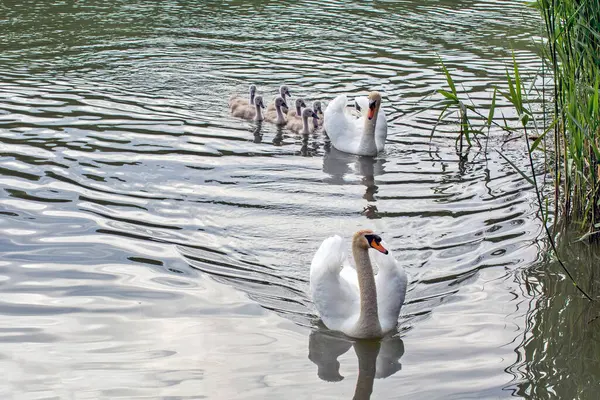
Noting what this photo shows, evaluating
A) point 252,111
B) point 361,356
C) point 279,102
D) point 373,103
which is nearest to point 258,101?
point 252,111

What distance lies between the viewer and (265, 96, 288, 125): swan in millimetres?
12266

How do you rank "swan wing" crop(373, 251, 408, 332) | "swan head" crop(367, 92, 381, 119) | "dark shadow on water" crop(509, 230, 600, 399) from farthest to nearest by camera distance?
"swan head" crop(367, 92, 381, 119) → "swan wing" crop(373, 251, 408, 332) → "dark shadow on water" crop(509, 230, 600, 399)

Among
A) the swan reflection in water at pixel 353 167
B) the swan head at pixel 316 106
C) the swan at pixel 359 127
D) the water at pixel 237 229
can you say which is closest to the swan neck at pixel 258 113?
the water at pixel 237 229

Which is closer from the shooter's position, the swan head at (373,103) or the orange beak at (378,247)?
the orange beak at (378,247)

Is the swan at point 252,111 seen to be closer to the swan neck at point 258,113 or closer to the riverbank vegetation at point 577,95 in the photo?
the swan neck at point 258,113

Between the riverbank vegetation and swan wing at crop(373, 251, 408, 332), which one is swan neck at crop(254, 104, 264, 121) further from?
swan wing at crop(373, 251, 408, 332)

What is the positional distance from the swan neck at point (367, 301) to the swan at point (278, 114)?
234 inches

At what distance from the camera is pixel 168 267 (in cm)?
753

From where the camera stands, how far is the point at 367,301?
6.43 metres

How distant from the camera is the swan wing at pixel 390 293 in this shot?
21.6 feet

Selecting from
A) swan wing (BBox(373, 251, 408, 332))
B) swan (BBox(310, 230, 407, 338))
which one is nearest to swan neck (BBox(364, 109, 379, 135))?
swan (BBox(310, 230, 407, 338))

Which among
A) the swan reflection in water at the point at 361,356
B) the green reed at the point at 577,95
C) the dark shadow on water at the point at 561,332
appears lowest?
the swan reflection in water at the point at 361,356

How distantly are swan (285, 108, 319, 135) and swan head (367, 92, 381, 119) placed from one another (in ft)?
3.54

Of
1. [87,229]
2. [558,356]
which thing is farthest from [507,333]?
[87,229]
